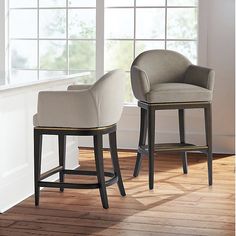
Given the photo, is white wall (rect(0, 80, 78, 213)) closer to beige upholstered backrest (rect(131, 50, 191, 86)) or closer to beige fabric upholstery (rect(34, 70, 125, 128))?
beige fabric upholstery (rect(34, 70, 125, 128))

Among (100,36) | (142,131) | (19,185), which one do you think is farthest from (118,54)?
(19,185)

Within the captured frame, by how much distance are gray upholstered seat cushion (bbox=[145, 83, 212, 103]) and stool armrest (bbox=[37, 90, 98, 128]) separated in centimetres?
83

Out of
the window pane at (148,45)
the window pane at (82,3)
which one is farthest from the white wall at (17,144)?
the window pane at (82,3)

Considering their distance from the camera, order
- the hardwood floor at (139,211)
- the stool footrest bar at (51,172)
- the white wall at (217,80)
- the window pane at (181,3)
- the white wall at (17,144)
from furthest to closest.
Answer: the window pane at (181,3) → the white wall at (217,80) → the stool footrest bar at (51,172) → the white wall at (17,144) → the hardwood floor at (139,211)

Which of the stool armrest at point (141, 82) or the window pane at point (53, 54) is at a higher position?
the window pane at point (53, 54)

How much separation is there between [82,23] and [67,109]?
9.14 feet

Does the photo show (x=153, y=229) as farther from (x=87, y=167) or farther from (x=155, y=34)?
(x=155, y=34)

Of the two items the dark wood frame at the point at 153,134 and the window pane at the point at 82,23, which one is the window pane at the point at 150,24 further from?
the dark wood frame at the point at 153,134

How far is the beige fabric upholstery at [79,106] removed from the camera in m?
4.14

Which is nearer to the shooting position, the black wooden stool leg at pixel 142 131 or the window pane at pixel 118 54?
the black wooden stool leg at pixel 142 131

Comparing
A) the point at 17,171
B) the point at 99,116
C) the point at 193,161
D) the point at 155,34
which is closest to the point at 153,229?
the point at 99,116

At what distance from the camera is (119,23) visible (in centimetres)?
672

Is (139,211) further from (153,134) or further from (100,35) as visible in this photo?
(100,35)

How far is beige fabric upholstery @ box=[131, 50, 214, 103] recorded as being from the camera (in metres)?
4.89
